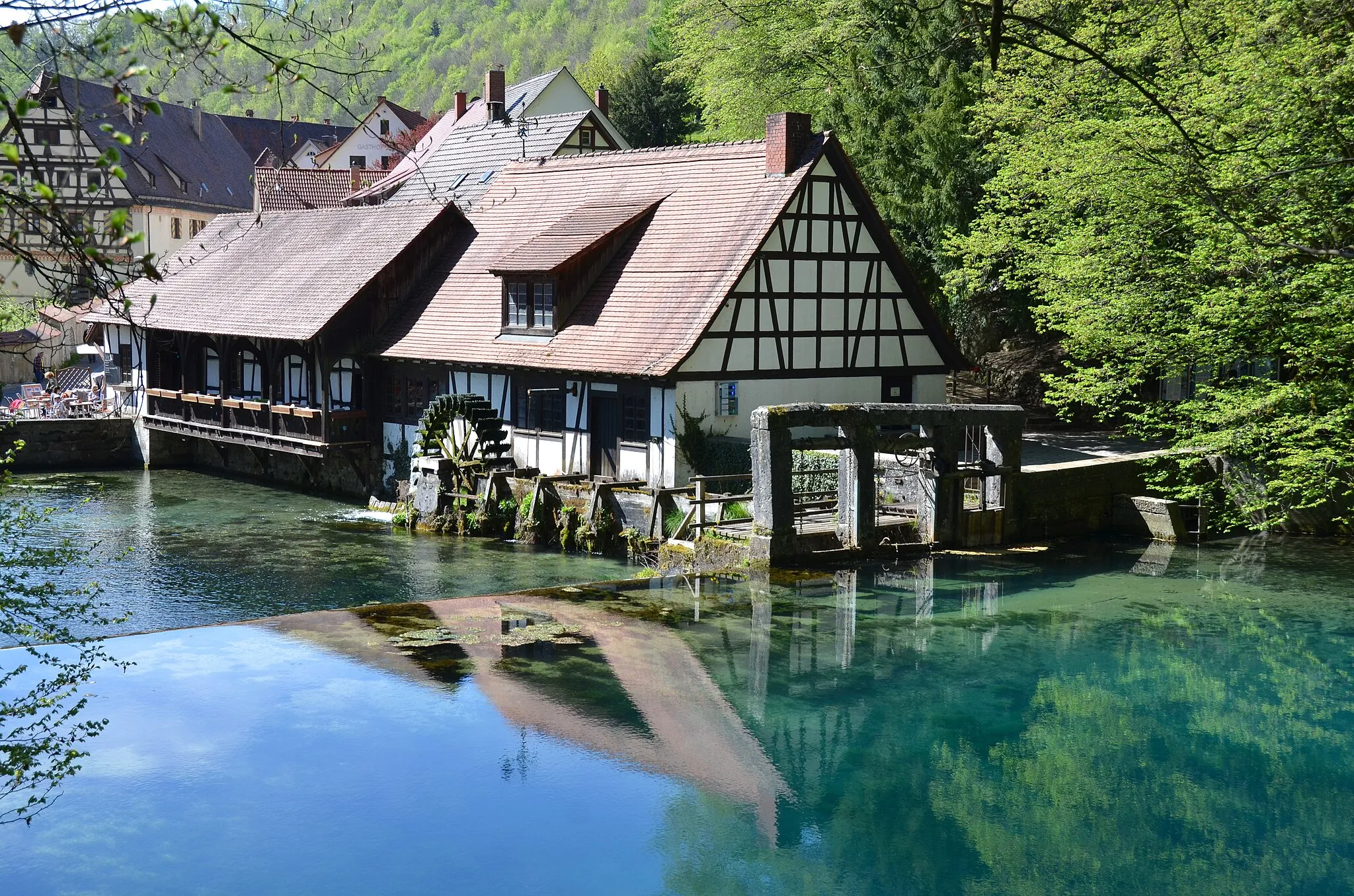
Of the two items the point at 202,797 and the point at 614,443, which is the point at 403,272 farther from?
the point at 202,797

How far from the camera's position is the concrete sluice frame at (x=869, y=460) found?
749 inches

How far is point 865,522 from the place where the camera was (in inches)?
784

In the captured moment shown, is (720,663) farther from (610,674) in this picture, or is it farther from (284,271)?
(284,271)

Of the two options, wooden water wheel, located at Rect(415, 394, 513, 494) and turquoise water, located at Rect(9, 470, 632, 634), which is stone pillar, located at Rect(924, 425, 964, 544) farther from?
wooden water wheel, located at Rect(415, 394, 513, 494)

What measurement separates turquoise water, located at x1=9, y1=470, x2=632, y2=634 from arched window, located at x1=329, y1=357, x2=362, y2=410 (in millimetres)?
2119

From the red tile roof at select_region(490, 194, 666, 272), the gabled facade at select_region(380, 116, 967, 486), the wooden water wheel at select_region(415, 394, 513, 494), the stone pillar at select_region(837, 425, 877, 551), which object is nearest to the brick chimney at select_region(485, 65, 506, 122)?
the gabled facade at select_region(380, 116, 967, 486)

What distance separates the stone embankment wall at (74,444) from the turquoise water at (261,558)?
3562mm

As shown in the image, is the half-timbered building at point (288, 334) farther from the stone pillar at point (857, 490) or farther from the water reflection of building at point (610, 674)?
the stone pillar at point (857, 490)

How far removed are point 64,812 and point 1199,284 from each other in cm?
1723

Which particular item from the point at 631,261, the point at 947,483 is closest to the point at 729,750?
the point at 947,483

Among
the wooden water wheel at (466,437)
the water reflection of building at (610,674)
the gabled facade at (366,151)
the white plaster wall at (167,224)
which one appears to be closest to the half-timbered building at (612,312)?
the wooden water wheel at (466,437)

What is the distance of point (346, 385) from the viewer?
2933 cm

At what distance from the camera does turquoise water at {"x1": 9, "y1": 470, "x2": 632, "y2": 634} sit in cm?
1977

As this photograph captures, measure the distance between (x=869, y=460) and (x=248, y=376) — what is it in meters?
17.6
